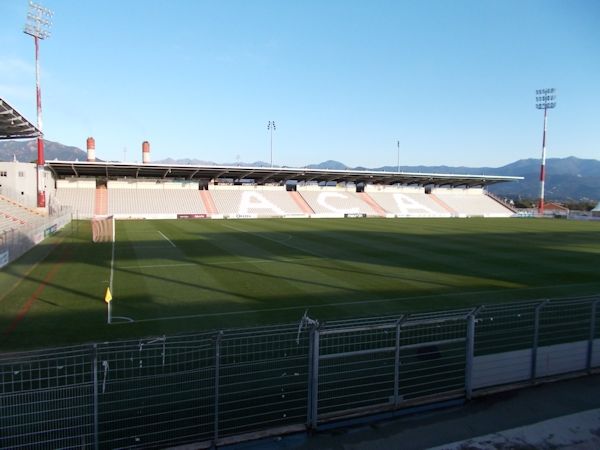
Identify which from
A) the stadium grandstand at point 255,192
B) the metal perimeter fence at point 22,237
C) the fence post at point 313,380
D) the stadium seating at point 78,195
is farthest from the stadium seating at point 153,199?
the fence post at point 313,380

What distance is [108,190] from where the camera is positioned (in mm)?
51938

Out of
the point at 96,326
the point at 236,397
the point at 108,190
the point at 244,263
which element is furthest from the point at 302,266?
the point at 108,190

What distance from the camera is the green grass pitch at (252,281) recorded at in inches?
439

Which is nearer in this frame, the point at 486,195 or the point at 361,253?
the point at 361,253

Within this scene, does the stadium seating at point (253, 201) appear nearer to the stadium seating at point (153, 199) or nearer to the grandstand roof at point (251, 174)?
the grandstand roof at point (251, 174)

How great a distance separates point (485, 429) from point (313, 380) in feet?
6.99

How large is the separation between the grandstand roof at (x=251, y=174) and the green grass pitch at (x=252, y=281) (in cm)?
2383

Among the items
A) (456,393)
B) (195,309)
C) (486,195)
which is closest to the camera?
(456,393)

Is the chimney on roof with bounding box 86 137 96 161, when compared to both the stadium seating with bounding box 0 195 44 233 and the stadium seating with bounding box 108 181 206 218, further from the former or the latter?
the stadium seating with bounding box 0 195 44 233

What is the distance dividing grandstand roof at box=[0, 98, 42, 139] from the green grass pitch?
8.60 m

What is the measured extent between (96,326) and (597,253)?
2501 cm

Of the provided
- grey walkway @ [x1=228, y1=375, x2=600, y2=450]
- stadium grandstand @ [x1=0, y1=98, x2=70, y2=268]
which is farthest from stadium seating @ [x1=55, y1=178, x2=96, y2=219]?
grey walkway @ [x1=228, y1=375, x2=600, y2=450]

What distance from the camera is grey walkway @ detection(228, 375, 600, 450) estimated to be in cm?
498

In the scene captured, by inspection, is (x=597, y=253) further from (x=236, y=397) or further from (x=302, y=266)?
(x=236, y=397)
